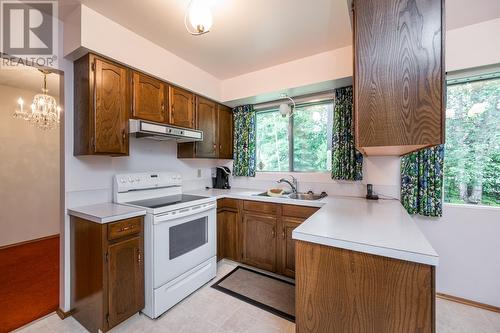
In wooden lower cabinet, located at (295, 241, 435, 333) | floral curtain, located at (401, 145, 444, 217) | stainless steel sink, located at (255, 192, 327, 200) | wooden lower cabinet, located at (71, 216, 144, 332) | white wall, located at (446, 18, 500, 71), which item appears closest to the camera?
wooden lower cabinet, located at (295, 241, 435, 333)

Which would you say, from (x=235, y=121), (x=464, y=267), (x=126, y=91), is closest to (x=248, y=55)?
(x=235, y=121)

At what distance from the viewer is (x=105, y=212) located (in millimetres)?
1644

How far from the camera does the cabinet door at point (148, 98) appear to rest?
6.57ft

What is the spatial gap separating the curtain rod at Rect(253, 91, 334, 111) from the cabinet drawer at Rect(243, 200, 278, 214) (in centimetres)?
147

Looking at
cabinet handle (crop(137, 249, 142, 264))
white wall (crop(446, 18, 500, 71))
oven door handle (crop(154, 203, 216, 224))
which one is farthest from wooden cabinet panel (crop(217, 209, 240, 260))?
white wall (crop(446, 18, 500, 71))

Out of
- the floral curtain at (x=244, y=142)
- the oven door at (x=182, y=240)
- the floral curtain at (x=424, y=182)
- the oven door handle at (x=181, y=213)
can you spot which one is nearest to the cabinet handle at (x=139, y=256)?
the oven door at (x=182, y=240)

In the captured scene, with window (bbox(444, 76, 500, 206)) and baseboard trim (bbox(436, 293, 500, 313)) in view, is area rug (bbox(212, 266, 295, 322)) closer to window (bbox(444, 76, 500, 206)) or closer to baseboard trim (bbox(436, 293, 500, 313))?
baseboard trim (bbox(436, 293, 500, 313))

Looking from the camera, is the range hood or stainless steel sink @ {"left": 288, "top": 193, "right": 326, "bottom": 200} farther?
stainless steel sink @ {"left": 288, "top": 193, "right": 326, "bottom": 200}

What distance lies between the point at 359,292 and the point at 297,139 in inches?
85.5

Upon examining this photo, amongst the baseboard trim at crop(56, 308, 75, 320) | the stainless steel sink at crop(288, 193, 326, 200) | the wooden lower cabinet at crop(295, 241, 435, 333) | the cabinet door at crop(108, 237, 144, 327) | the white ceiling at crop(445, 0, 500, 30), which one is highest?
the white ceiling at crop(445, 0, 500, 30)

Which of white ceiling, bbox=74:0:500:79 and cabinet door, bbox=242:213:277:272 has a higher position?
white ceiling, bbox=74:0:500:79

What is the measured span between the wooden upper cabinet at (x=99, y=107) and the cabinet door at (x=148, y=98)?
0.36 feet

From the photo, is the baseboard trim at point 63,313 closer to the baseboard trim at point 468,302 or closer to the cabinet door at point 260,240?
the cabinet door at point 260,240

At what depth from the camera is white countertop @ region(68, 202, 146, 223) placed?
4.99ft
